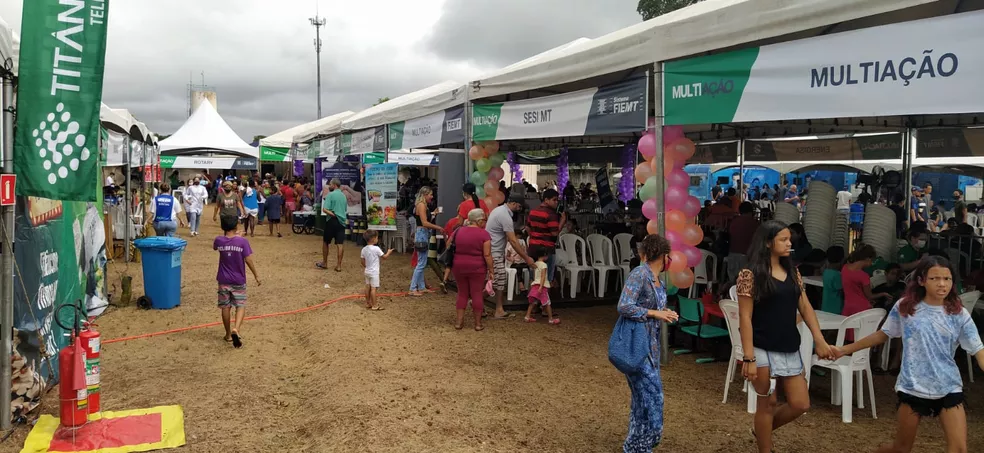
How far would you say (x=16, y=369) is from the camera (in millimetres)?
4852

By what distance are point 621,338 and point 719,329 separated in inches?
121

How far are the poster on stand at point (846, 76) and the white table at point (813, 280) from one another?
8.88ft

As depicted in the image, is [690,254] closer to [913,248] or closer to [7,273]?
[913,248]

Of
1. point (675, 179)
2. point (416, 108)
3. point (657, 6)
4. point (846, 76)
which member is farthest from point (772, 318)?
point (657, 6)

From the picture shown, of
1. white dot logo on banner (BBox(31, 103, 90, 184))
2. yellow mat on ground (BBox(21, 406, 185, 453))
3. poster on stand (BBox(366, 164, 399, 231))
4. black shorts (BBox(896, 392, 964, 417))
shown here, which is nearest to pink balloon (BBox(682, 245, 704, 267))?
black shorts (BBox(896, 392, 964, 417))

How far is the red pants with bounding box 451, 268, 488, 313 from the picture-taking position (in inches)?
306

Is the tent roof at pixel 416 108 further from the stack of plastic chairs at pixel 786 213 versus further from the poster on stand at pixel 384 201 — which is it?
the stack of plastic chairs at pixel 786 213

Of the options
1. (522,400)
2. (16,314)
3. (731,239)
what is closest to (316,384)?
(522,400)

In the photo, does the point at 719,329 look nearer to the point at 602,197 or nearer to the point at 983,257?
the point at 983,257

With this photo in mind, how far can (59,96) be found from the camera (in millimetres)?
4562

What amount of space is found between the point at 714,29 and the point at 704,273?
439cm

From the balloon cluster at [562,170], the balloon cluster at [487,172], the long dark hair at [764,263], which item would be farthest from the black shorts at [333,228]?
the long dark hair at [764,263]

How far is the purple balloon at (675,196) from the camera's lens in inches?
270

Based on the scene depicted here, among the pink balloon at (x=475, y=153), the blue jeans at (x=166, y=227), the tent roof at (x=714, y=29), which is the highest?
the tent roof at (x=714, y=29)
